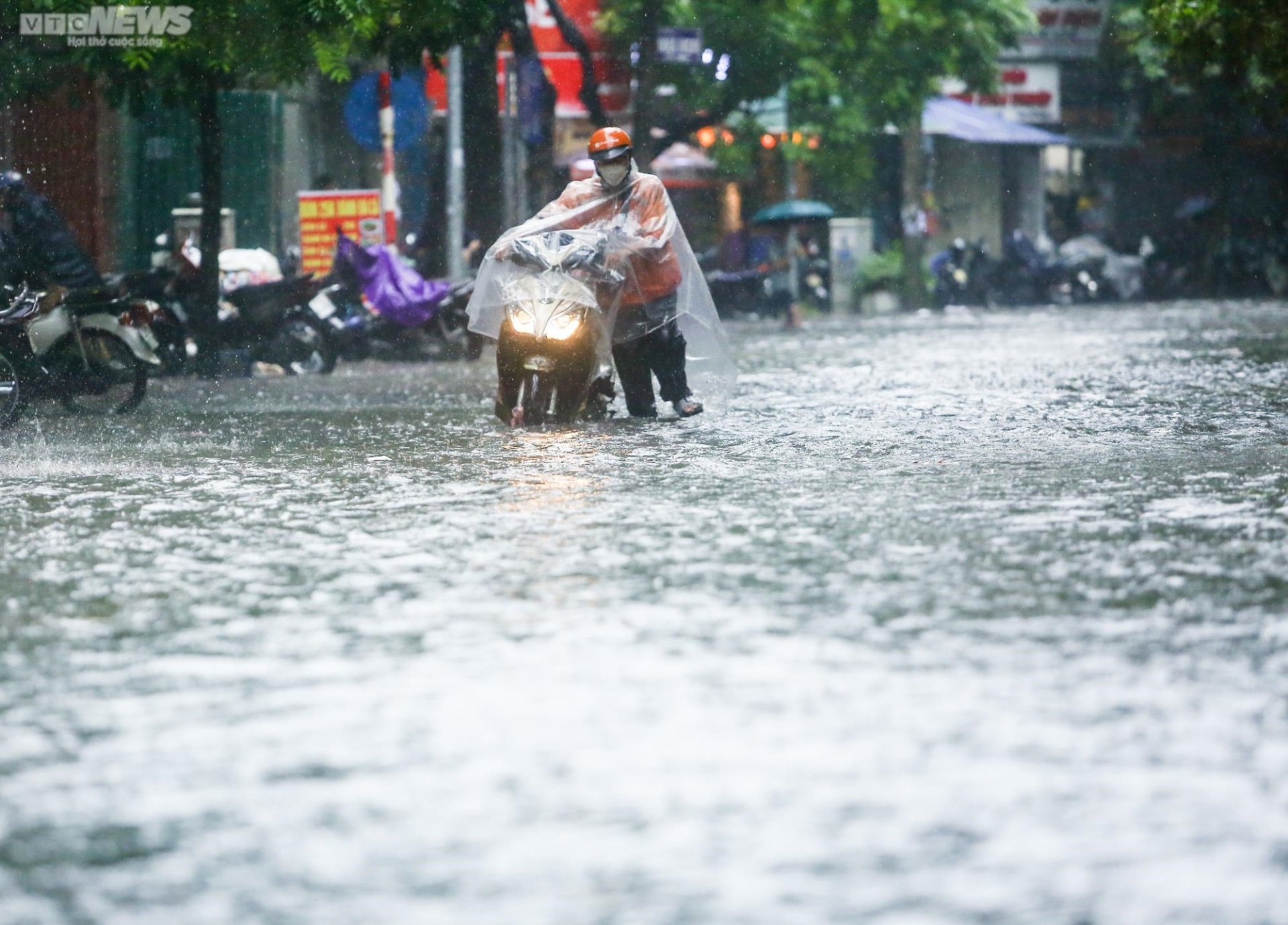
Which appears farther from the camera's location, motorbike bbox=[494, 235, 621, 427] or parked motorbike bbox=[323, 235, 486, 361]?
parked motorbike bbox=[323, 235, 486, 361]

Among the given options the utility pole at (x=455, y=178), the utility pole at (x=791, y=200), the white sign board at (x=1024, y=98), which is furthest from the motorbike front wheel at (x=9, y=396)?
the white sign board at (x=1024, y=98)

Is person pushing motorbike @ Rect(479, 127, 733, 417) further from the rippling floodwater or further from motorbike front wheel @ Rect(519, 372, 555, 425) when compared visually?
the rippling floodwater

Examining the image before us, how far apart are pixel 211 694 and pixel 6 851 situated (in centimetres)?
128

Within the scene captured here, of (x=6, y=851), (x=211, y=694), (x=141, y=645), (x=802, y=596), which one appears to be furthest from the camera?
(x=802, y=596)

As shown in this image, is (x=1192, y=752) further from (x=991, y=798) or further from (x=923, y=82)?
(x=923, y=82)

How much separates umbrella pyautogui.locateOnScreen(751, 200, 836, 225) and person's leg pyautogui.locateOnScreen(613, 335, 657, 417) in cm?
2404

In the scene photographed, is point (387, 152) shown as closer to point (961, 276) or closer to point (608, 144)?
point (608, 144)

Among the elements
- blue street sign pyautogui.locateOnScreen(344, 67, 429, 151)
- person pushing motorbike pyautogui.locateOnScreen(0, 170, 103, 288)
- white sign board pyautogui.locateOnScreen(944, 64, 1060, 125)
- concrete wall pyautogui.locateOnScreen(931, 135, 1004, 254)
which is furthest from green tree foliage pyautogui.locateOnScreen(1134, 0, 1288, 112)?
concrete wall pyautogui.locateOnScreen(931, 135, 1004, 254)

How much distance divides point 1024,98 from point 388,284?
85.1 ft

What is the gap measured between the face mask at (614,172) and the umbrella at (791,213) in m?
24.2

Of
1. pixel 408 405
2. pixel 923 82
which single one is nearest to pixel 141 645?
pixel 408 405

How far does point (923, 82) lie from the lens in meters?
35.3

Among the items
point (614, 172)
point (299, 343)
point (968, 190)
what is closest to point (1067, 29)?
point (968, 190)

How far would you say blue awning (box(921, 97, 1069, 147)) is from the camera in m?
41.6
